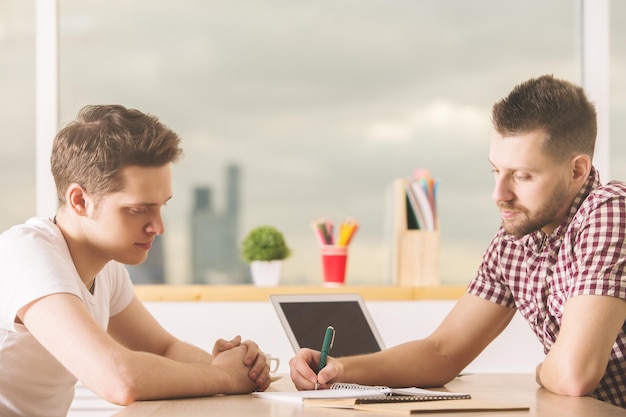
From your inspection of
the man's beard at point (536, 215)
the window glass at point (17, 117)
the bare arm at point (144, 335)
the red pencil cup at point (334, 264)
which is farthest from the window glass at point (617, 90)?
the window glass at point (17, 117)

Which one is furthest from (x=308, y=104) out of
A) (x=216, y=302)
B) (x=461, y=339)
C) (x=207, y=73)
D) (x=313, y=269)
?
(x=461, y=339)

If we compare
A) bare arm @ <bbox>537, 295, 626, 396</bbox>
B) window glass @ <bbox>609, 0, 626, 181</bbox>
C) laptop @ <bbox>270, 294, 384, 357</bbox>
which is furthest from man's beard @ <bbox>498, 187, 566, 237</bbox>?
window glass @ <bbox>609, 0, 626, 181</bbox>

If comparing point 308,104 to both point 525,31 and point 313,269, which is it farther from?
point 525,31

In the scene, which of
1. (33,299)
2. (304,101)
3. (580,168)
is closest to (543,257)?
(580,168)

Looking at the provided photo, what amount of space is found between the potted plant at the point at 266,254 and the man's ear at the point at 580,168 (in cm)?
155

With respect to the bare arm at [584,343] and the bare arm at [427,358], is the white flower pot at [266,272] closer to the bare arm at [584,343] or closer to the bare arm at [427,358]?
the bare arm at [427,358]

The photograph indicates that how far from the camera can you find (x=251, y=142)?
340cm

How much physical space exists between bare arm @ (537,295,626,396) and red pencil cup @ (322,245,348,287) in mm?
1622

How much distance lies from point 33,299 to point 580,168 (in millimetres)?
1144

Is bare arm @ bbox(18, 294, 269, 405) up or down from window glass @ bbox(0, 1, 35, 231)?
down

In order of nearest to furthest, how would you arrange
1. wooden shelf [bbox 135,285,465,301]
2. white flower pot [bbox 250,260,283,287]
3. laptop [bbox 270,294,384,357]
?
1. laptop [bbox 270,294,384,357]
2. wooden shelf [bbox 135,285,465,301]
3. white flower pot [bbox 250,260,283,287]

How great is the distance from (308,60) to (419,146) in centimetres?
56

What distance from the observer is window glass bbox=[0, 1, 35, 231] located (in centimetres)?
337

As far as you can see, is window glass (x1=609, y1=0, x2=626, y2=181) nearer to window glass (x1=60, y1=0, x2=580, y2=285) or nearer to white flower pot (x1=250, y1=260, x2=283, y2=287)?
window glass (x1=60, y1=0, x2=580, y2=285)
